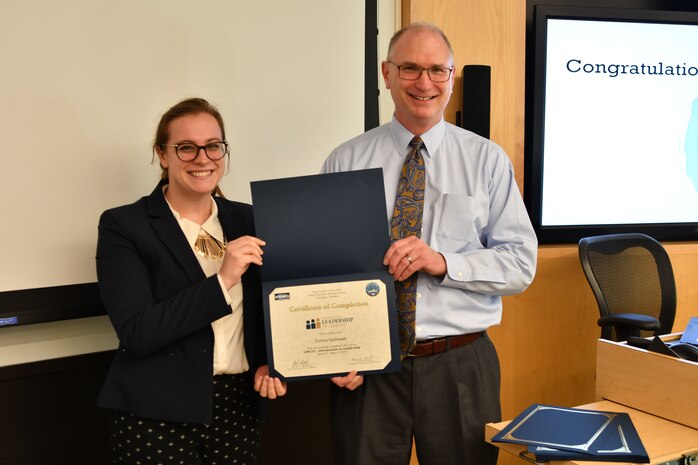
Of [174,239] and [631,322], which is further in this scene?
[631,322]

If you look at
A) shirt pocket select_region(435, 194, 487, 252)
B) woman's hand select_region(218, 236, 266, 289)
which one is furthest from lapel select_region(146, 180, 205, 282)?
A: shirt pocket select_region(435, 194, 487, 252)

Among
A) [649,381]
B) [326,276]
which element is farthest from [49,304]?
[649,381]

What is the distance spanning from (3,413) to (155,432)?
2.22 feet

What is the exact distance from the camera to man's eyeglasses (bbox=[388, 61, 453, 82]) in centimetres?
187

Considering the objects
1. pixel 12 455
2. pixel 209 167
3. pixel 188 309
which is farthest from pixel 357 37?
pixel 12 455

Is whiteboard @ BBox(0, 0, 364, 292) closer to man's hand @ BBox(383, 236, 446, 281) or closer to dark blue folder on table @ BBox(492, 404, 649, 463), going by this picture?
man's hand @ BBox(383, 236, 446, 281)

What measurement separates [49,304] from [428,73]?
1.41 metres

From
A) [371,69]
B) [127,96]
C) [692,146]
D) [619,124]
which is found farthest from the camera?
[692,146]

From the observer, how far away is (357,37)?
279 centimetres

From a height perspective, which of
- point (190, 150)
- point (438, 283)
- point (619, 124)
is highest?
point (619, 124)

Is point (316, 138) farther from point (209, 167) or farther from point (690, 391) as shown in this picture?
point (690, 391)

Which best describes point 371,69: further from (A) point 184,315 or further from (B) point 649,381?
(B) point 649,381

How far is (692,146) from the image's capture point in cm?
364

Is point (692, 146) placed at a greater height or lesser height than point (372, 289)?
greater
